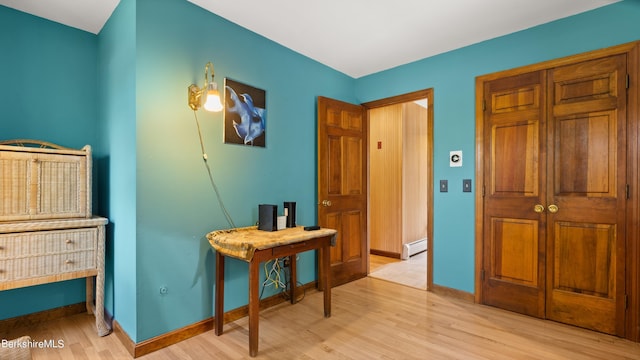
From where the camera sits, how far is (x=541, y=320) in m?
2.59

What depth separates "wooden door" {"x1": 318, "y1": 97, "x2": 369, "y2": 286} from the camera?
131 inches

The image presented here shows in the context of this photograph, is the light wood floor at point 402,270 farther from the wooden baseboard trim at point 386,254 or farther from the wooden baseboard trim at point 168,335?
the wooden baseboard trim at point 168,335

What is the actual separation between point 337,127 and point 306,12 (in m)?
1.32

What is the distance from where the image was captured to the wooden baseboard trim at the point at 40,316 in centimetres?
233

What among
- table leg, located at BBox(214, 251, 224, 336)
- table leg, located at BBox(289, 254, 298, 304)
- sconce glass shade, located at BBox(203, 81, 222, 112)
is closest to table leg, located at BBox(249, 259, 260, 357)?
table leg, located at BBox(214, 251, 224, 336)

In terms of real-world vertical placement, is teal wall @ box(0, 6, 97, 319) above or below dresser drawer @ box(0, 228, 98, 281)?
above

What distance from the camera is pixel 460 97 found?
3.10 m

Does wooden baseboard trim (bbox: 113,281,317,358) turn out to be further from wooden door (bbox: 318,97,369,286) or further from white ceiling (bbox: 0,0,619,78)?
white ceiling (bbox: 0,0,619,78)

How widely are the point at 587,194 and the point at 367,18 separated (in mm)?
2310

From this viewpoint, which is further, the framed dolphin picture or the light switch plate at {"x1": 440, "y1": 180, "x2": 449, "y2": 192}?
the light switch plate at {"x1": 440, "y1": 180, "x2": 449, "y2": 192}

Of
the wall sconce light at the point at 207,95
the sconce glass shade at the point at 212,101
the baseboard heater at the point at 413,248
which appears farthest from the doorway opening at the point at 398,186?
the sconce glass shade at the point at 212,101

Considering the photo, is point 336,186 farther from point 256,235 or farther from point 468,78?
point 468,78

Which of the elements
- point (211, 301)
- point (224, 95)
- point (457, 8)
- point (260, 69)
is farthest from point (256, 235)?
point (457, 8)

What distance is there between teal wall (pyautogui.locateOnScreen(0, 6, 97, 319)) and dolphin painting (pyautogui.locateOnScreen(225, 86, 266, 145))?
1338 mm
